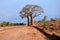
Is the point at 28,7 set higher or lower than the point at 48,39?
higher

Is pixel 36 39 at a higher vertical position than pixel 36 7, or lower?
lower

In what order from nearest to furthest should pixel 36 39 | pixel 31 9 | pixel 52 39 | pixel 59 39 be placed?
pixel 59 39 → pixel 52 39 → pixel 36 39 → pixel 31 9

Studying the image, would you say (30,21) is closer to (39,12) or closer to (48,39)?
(39,12)

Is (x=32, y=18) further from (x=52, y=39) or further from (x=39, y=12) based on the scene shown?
(x=52, y=39)

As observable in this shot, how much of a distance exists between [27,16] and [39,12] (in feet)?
10.1

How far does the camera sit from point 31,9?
46094mm

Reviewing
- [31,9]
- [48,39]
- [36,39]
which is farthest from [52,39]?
[31,9]

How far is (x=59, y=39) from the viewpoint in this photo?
595 inches

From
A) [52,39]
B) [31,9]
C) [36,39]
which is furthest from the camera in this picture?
[31,9]

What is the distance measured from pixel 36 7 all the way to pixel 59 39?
31813 mm

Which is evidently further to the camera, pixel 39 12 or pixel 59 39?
pixel 39 12

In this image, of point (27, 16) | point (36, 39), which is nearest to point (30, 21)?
point (27, 16)

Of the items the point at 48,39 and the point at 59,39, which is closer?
the point at 59,39

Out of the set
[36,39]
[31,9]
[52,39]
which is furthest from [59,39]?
[31,9]
